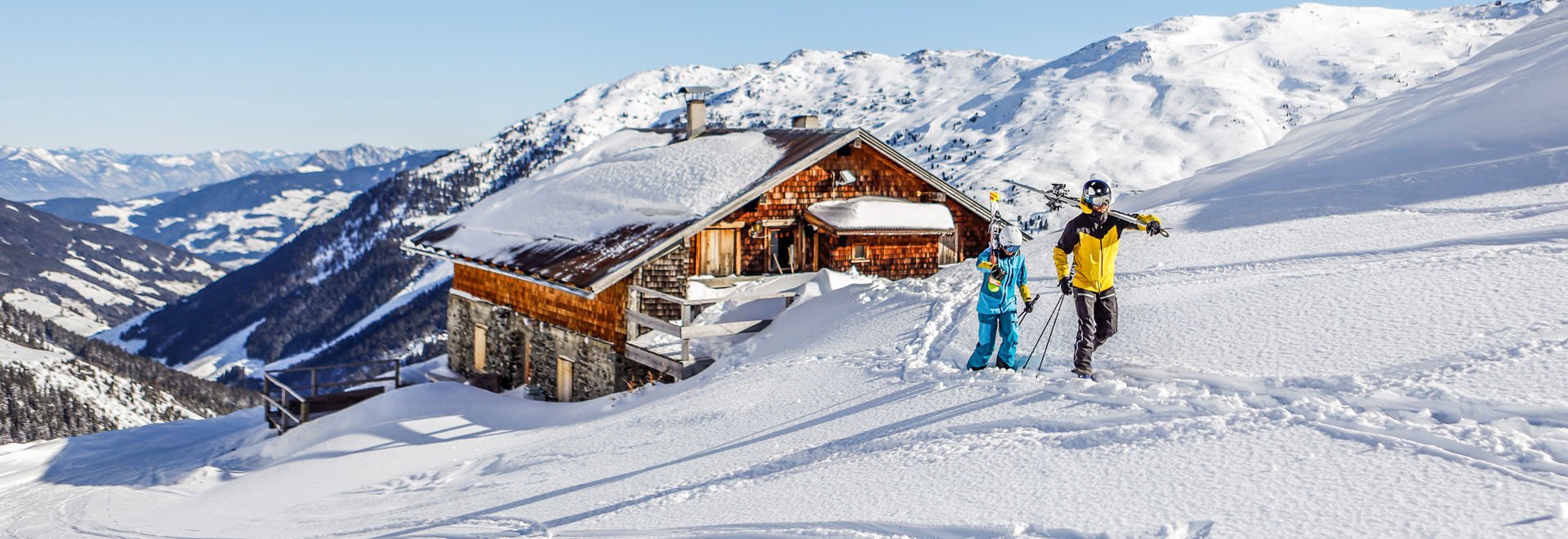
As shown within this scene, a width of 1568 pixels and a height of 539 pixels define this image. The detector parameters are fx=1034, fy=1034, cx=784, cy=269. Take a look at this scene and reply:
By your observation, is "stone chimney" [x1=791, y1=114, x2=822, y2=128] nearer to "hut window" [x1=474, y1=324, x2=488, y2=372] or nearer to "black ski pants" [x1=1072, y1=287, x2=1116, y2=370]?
"hut window" [x1=474, y1=324, x2=488, y2=372]

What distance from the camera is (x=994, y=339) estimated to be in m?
10.7

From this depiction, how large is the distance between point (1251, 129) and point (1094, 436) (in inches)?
5823

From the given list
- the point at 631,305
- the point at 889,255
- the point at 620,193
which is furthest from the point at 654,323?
the point at 889,255

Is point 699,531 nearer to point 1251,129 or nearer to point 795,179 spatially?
point 795,179

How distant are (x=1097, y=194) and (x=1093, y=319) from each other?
3.99 feet

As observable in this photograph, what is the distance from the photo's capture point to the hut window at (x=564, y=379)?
20.6 m

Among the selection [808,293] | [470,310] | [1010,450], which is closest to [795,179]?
[808,293]

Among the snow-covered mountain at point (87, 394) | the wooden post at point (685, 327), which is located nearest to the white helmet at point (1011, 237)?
the wooden post at point (685, 327)

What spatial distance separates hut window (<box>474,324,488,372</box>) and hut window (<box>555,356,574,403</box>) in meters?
3.71

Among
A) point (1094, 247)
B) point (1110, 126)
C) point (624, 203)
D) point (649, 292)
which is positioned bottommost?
point (649, 292)

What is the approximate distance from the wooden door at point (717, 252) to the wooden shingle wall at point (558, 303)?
2.28m

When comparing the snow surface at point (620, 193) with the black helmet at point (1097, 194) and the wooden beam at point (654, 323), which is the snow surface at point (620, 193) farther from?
the black helmet at point (1097, 194)

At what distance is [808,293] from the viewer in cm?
1698

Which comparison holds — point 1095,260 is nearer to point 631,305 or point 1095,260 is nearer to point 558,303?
point 631,305
